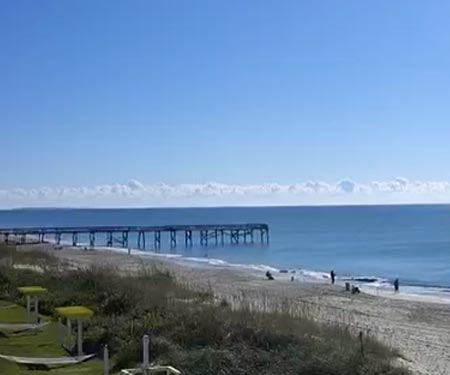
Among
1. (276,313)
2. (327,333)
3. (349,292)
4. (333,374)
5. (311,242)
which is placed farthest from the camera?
(311,242)

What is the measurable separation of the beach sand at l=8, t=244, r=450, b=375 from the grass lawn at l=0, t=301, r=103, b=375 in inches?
185

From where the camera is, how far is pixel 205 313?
45.9 feet

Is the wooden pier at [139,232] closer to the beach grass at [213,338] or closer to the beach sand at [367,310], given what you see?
the beach sand at [367,310]

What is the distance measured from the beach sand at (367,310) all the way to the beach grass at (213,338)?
1912 mm

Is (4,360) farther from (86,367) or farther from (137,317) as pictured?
(137,317)

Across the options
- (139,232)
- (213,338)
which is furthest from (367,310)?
(139,232)

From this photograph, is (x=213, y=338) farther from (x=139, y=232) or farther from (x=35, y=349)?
(x=139, y=232)

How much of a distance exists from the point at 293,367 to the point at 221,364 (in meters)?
1.11

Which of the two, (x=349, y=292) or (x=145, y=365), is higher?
(x=145, y=365)

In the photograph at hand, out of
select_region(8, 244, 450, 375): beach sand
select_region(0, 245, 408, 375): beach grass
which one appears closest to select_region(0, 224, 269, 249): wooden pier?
select_region(8, 244, 450, 375): beach sand

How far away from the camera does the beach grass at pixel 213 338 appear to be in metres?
11.2

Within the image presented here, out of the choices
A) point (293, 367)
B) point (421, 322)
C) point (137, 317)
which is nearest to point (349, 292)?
point (421, 322)

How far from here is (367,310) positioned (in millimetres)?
28734

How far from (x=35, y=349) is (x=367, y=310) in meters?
17.7
